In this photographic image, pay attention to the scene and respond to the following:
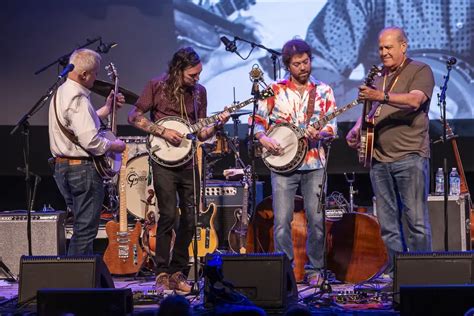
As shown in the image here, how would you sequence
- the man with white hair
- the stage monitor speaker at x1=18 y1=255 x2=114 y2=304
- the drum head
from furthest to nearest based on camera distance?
1. the drum head
2. the man with white hair
3. the stage monitor speaker at x1=18 y1=255 x2=114 y2=304

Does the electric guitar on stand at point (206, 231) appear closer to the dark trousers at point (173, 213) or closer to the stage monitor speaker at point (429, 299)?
the dark trousers at point (173, 213)

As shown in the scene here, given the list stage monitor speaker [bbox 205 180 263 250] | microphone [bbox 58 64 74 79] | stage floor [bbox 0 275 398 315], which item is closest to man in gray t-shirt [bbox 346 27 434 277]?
stage floor [bbox 0 275 398 315]

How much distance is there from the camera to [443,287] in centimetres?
512

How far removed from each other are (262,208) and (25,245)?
2.63m

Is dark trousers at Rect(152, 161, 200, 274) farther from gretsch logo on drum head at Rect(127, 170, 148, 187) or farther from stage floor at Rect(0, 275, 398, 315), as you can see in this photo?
gretsch logo on drum head at Rect(127, 170, 148, 187)

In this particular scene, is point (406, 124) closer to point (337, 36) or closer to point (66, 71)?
point (66, 71)

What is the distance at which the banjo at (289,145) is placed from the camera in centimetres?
744

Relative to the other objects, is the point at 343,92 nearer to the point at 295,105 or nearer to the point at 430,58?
the point at 430,58

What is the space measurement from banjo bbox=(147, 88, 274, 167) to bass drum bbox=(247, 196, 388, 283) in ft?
4.11

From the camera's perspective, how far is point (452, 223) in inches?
373

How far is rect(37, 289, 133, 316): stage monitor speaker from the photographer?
5.45 metres

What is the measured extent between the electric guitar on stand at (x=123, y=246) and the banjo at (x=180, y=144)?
1.90 m

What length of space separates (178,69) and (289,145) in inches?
46.7

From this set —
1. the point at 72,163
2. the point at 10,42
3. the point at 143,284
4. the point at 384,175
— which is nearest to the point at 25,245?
the point at 143,284
